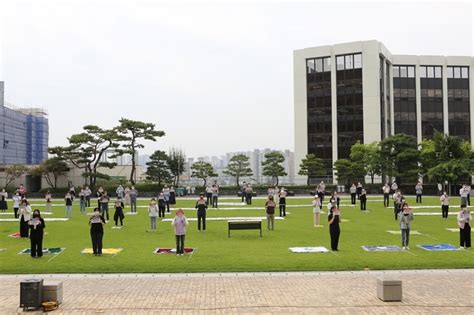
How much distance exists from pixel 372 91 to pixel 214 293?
6670cm

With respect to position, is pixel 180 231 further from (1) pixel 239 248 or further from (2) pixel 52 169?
(2) pixel 52 169

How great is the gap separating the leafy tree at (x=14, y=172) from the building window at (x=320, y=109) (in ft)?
136

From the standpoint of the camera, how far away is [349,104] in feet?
250

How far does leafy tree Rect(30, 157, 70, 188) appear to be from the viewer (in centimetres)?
6022

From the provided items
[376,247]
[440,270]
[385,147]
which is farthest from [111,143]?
[440,270]

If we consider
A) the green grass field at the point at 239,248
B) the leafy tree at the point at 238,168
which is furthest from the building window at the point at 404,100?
the green grass field at the point at 239,248

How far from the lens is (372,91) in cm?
7425

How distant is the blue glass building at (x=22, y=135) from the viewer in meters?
82.1

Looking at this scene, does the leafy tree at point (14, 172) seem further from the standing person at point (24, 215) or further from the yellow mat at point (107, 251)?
the yellow mat at point (107, 251)

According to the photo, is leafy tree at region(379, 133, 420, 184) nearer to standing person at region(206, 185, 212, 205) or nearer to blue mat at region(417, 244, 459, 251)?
standing person at region(206, 185, 212, 205)

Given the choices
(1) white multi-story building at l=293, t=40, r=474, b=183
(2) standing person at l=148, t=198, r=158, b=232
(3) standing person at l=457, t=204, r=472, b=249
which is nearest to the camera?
(3) standing person at l=457, t=204, r=472, b=249

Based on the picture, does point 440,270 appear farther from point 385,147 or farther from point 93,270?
point 385,147

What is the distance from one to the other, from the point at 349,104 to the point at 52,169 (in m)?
43.6

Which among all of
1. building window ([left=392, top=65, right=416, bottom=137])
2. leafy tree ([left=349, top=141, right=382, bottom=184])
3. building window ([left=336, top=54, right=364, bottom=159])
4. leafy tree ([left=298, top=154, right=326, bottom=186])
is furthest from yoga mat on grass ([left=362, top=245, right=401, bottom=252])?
building window ([left=392, top=65, right=416, bottom=137])
